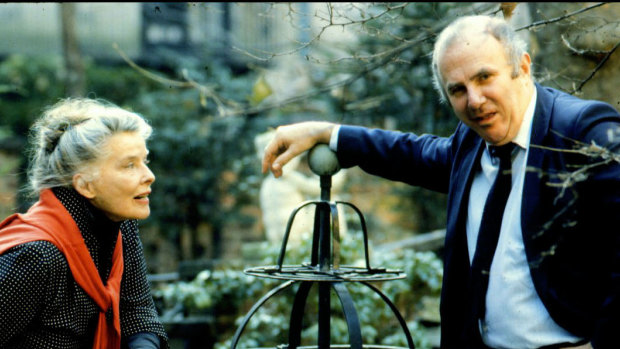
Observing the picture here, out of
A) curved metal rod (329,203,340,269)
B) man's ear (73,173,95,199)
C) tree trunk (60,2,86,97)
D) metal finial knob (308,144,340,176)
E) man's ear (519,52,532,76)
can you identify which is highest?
tree trunk (60,2,86,97)

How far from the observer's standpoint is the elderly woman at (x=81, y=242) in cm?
213

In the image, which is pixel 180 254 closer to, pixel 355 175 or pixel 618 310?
pixel 355 175

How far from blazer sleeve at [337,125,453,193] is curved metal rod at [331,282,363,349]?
521 millimetres

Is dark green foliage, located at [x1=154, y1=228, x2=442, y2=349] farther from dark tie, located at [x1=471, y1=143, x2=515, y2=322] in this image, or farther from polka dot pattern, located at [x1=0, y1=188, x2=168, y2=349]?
dark tie, located at [x1=471, y1=143, x2=515, y2=322]

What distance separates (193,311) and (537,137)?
4013 millimetres

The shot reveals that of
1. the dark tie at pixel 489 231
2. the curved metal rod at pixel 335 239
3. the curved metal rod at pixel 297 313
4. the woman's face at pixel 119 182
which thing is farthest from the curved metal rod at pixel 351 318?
the woman's face at pixel 119 182

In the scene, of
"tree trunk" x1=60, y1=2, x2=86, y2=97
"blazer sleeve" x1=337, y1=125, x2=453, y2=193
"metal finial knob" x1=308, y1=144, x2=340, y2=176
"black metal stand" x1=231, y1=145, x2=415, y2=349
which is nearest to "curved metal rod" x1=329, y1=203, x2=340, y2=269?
"black metal stand" x1=231, y1=145, x2=415, y2=349

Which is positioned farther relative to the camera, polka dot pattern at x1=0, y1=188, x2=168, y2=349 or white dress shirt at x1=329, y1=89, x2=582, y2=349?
polka dot pattern at x1=0, y1=188, x2=168, y2=349

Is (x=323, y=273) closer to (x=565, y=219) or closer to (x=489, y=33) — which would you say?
(x=565, y=219)

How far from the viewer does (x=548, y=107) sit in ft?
6.58

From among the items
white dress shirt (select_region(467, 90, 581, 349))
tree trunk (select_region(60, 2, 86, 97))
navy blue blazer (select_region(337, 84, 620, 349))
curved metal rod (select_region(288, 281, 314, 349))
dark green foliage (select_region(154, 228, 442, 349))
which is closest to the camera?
navy blue blazer (select_region(337, 84, 620, 349))

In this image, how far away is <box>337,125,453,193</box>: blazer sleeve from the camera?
2.41 metres

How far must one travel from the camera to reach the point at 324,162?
227 cm

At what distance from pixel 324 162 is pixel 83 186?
861 mm
